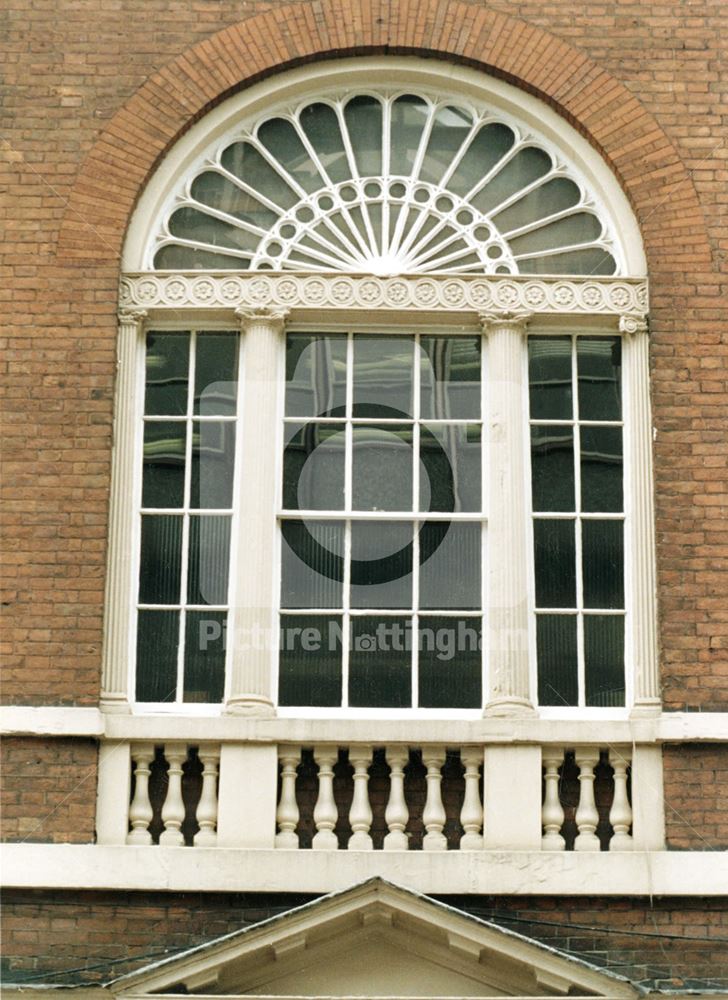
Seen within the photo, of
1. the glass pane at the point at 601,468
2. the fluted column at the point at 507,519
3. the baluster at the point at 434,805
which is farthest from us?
the glass pane at the point at 601,468

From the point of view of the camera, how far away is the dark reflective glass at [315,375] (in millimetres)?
13602

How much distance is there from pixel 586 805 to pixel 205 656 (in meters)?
2.53

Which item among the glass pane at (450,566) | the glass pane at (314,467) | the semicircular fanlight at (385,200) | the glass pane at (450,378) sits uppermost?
the semicircular fanlight at (385,200)

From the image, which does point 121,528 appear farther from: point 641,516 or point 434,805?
point 641,516

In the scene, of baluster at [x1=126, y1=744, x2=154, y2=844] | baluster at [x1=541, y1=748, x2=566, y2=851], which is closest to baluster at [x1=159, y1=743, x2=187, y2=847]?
baluster at [x1=126, y1=744, x2=154, y2=844]

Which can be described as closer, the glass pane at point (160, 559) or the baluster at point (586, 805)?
the baluster at point (586, 805)

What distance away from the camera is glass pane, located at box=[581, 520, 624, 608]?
13.2m

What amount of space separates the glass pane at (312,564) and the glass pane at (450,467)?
627 millimetres

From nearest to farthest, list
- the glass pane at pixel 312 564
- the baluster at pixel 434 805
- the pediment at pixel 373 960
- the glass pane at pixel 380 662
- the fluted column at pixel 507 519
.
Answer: the pediment at pixel 373 960, the baluster at pixel 434 805, the fluted column at pixel 507 519, the glass pane at pixel 380 662, the glass pane at pixel 312 564

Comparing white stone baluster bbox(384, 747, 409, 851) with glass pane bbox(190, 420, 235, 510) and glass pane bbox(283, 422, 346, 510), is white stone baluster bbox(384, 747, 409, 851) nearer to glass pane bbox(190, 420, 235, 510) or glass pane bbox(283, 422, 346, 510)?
glass pane bbox(283, 422, 346, 510)

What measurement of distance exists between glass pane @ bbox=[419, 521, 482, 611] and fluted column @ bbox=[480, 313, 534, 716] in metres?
0.13

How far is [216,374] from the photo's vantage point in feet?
44.9

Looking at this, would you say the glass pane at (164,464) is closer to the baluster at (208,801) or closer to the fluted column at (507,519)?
the baluster at (208,801)

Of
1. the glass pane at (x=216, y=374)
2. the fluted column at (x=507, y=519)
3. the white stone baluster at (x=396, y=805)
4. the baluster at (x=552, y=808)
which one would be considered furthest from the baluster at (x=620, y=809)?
the glass pane at (x=216, y=374)
